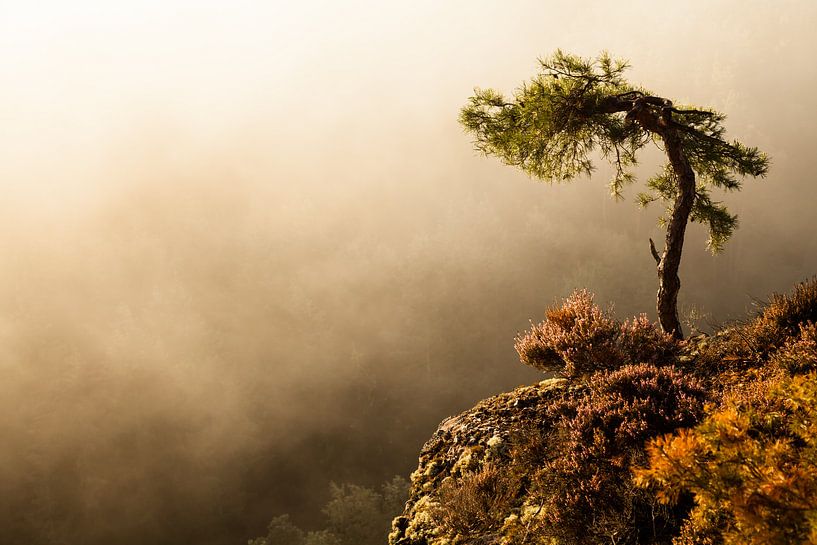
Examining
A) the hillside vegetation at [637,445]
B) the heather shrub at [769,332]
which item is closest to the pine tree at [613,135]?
the heather shrub at [769,332]

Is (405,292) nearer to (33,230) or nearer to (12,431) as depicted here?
(12,431)

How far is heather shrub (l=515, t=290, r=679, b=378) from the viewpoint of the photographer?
5.87 metres

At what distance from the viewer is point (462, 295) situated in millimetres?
168875

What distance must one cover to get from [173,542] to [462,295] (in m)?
121

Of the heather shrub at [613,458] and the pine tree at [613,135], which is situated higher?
the pine tree at [613,135]

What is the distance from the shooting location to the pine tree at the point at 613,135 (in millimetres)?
7816

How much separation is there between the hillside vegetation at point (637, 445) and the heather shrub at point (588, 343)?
19mm

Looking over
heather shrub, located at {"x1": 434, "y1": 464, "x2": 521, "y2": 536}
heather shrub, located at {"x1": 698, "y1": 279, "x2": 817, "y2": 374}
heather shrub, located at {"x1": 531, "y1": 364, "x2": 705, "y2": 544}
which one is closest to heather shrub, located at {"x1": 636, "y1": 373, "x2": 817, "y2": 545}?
heather shrub, located at {"x1": 531, "y1": 364, "x2": 705, "y2": 544}

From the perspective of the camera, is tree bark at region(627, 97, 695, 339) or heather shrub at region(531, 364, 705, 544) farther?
tree bark at region(627, 97, 695, 339)

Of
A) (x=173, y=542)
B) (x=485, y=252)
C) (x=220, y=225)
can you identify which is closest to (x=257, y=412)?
(x=173, y=542)

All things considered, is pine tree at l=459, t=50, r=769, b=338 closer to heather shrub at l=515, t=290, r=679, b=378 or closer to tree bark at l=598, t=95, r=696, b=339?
tree bark at l=598, t=95, r=696, b=339

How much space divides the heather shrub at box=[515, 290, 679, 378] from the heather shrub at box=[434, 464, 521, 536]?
6.26ft

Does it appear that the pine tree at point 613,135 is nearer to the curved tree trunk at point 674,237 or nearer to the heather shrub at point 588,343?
the curved tree trunk at point 674,237

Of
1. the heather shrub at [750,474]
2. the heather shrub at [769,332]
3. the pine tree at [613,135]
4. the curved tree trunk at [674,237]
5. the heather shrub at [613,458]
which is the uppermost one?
the pine tree at [613,135]
